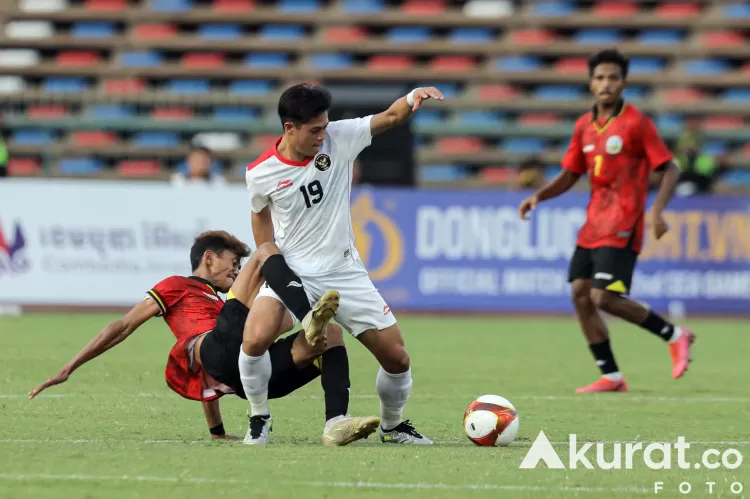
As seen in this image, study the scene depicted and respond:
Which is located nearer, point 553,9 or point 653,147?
point 653,147

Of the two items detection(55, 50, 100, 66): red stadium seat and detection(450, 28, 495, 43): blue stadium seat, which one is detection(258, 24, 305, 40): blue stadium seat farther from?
detection(55, 50, 100, 66): red stadium seat

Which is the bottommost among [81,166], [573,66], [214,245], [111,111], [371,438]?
[81,166]

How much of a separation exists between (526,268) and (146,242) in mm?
4770

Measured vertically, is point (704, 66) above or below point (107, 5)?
below

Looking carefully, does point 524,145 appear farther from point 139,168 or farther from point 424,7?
point 139,168

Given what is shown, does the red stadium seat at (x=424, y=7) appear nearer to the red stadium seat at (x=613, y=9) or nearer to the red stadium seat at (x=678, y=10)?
the red stadium seat at (x=613, y=9)

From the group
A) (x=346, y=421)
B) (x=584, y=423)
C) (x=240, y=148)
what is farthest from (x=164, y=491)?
(x=240, y=148)

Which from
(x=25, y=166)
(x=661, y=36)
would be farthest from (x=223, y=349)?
(x=661, y=36)

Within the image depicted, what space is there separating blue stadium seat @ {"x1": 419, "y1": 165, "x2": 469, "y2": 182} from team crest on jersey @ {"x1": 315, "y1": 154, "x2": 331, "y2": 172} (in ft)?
58.6

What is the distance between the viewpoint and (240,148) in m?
24.7

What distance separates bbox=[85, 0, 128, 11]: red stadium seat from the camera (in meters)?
27.2

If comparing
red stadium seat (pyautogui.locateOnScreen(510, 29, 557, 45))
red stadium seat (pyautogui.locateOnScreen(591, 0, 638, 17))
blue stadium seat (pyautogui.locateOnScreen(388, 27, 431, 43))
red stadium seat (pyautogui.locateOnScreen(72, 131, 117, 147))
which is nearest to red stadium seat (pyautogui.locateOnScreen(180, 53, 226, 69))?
red stadium seat (pyautogui.locateOnScreen(72, 131, 117, 147))

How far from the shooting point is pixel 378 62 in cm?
2670

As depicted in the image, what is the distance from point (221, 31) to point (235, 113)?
2619mm
